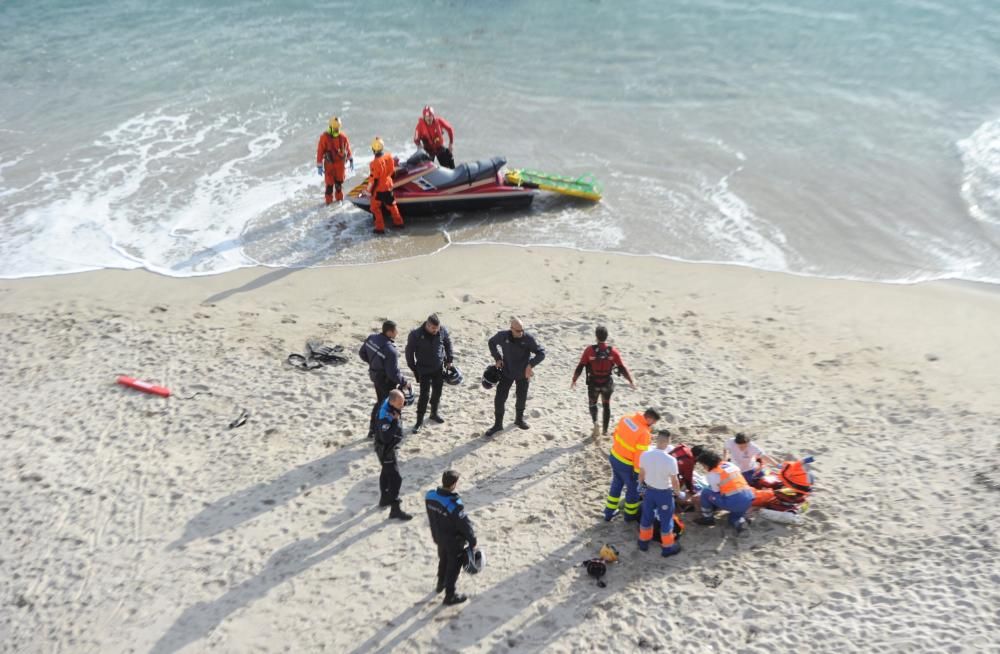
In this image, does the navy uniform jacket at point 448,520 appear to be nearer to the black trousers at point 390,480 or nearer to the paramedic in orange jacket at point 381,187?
the black trousers at point 390,480

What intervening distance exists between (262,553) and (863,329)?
8374mm

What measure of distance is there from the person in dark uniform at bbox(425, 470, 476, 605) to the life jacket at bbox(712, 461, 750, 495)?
237cm

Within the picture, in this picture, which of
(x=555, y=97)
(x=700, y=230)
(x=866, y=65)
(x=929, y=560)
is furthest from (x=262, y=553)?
(x=866, y=65)

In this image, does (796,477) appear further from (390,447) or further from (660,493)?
(390,447)

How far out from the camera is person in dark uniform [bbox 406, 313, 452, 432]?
8.96 m

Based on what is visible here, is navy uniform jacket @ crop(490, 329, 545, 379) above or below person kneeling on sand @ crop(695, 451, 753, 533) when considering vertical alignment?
above

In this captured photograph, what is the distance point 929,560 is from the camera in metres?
7.29

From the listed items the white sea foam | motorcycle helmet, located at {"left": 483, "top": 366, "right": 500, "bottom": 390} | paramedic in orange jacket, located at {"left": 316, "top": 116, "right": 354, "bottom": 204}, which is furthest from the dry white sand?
the white sea foam

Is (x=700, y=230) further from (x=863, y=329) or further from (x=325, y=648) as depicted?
(x=325, y=648)

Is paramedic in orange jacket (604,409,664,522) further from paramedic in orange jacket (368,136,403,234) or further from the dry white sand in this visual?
paramedic in orange jacket (368,136,403,234)

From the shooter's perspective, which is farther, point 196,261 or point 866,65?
point 866,65

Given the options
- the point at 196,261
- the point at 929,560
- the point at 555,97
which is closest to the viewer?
the point at 929,560

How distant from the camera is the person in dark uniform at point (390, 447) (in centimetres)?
768

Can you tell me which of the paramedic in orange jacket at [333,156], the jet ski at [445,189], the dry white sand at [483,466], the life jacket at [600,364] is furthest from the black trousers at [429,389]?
the paramedic in orange jacket at [333,156]
